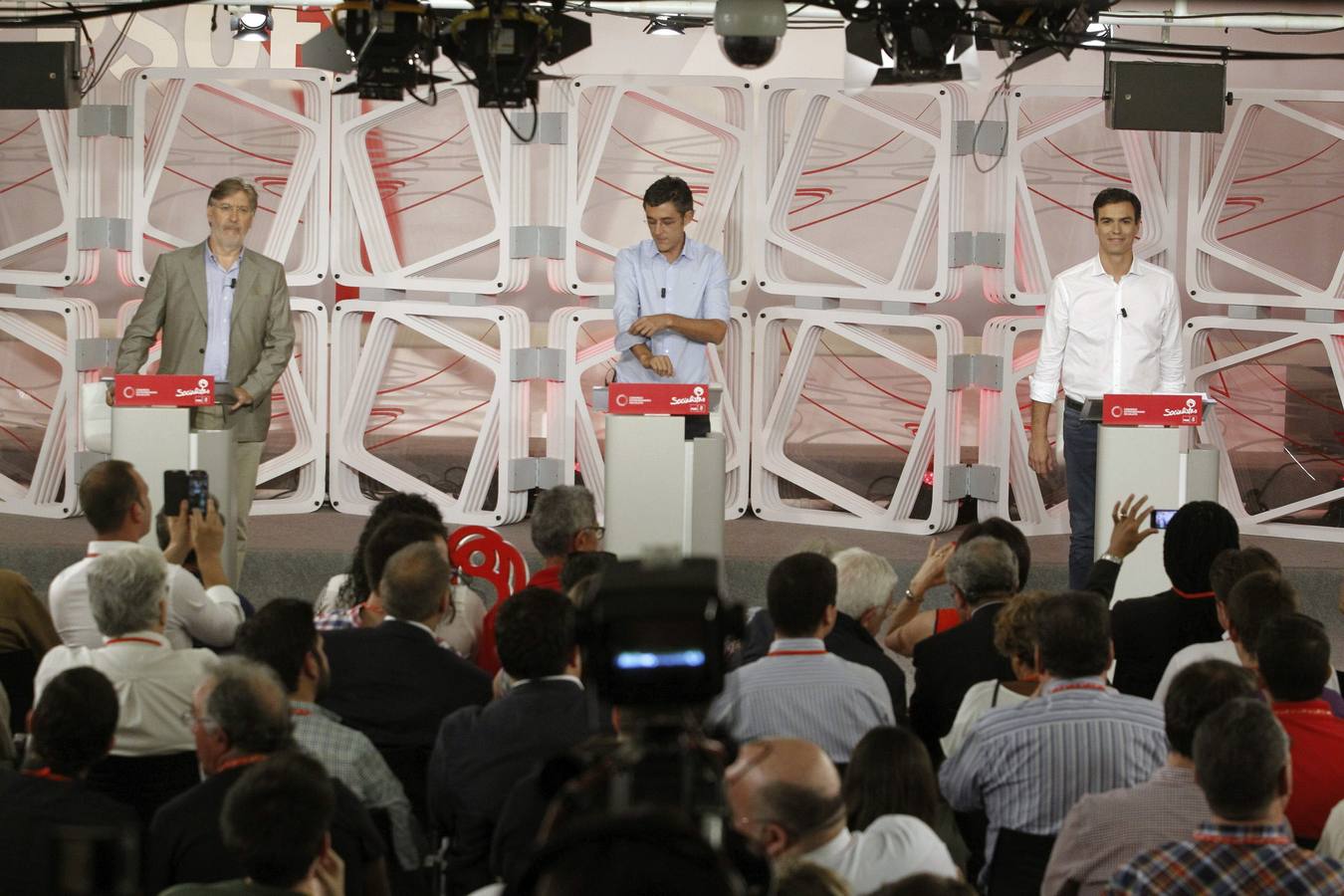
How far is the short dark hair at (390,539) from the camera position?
4.42 metres

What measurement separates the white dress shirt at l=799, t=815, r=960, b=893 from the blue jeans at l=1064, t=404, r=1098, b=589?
3.78 meters

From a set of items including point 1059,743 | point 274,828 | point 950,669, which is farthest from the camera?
point 950,669

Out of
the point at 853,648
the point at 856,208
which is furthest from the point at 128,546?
the point at 856,208

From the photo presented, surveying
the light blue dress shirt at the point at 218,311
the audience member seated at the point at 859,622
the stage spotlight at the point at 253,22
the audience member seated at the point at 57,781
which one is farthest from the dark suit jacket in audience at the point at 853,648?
the stage spotlight at the point at 253,22

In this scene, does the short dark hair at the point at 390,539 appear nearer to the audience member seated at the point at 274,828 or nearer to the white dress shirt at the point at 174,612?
the white dress shirt at the point at 174,612

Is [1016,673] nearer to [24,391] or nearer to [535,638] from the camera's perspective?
[535,638]

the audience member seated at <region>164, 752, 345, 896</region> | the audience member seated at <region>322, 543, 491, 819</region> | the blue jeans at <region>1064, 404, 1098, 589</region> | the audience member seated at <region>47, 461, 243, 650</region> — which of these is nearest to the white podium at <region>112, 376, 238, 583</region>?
the audience member seated at <region>47, 461, 243, 650</region>

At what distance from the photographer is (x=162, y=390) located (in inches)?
240

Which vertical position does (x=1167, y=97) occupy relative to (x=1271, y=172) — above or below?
above

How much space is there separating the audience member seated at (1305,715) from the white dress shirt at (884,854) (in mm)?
882

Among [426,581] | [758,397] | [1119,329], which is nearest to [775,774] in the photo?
[426,581]

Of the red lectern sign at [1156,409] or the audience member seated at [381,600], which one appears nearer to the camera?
the audience member seated at [381,600]

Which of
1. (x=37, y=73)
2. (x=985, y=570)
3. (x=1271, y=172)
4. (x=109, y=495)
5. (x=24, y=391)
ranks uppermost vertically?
(x=37, y=73)

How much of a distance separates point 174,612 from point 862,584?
5.62ft
